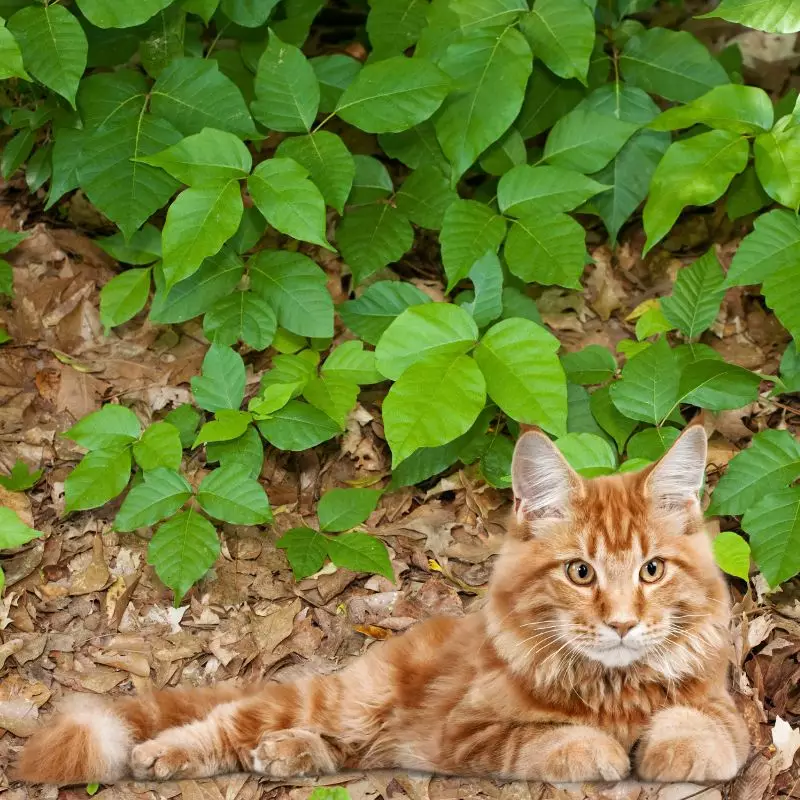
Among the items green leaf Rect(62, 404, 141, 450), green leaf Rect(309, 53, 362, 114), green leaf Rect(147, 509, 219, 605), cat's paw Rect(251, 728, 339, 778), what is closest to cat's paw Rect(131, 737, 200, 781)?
cat's paw Rect(251, 728, 339, 778)

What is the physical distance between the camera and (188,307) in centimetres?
344

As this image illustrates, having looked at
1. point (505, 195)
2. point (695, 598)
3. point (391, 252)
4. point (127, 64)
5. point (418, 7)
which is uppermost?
point (418, 7)

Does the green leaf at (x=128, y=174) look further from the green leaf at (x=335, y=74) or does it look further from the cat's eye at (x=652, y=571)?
the cat's eye at (x=652, y=571)

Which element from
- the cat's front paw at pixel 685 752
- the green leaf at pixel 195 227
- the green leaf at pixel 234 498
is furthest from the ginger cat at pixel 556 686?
the green leaf at pixel 195 227

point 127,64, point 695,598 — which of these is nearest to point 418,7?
point 127,64

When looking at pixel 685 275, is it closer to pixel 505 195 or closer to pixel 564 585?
pixel 505 195

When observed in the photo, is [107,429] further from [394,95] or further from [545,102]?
[545,102]

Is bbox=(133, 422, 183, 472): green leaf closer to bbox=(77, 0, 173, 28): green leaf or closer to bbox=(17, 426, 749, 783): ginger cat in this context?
bbox=(17, 426, 749, 783): ginger cat

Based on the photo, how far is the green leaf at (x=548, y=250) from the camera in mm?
3266

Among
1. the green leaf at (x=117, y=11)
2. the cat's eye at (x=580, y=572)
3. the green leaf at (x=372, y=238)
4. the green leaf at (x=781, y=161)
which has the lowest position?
the cat's eye at (x=580, y=572)

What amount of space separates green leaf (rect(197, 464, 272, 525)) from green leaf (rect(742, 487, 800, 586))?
4.37 ft

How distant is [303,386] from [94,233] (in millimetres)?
1256

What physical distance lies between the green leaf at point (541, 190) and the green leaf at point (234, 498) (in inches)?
48.4

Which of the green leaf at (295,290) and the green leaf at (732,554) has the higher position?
the green leaf at (295,290)
